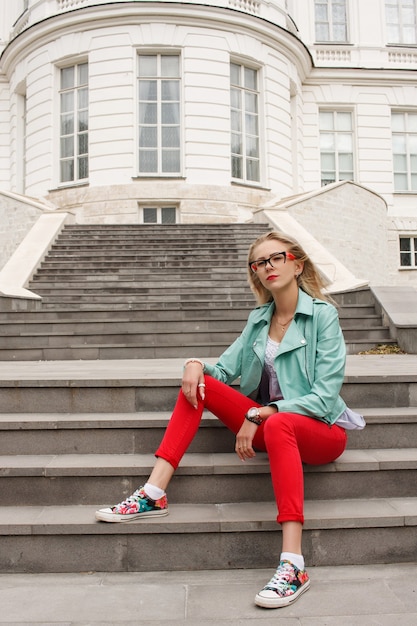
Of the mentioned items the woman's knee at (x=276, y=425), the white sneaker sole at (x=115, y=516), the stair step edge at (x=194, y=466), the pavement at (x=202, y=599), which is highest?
the woman's knee at (x=276, y=425)

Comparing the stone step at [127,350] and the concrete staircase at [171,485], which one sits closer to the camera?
the concrete staircase at [171,485]

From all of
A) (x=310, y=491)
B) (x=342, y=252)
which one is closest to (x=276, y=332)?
(x=310, y=491)

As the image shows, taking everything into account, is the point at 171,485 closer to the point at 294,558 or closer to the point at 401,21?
the point at 294,558

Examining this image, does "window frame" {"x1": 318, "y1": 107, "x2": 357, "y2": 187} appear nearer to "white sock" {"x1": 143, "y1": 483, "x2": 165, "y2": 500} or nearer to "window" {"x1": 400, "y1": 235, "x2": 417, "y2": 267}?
"window" {"x1": 400, "y1": 235, "x2": 417, "y2": 267}

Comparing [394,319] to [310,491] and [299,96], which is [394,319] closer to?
[310,491]

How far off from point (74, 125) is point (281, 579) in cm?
1629

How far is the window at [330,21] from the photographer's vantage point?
2011 cm

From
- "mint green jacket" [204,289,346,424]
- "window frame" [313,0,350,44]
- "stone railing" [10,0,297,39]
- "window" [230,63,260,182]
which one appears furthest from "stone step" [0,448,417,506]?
"window frame" [313,0,350,44]

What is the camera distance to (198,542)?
9.02 feet

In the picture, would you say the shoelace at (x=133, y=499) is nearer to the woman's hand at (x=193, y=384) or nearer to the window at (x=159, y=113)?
the woman's hand at (x=193, y=384)

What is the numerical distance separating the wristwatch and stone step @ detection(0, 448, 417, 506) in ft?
1.09

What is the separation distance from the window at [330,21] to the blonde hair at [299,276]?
19.4m

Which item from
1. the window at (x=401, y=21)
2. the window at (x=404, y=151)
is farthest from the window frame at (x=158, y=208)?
the window at (x=401, y=21)

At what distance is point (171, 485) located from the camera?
304 cm
